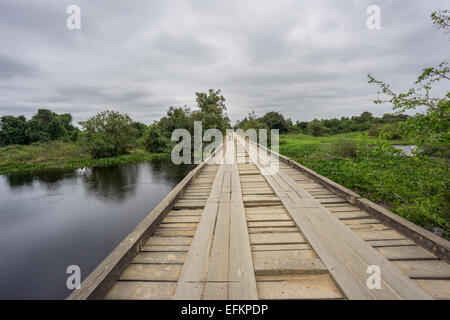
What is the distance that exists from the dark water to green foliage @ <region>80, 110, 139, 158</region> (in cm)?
1078

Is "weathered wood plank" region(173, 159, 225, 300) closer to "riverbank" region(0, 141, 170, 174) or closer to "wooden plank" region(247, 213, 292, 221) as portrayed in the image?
"wooden plank" region(247, 213, 292, 221)

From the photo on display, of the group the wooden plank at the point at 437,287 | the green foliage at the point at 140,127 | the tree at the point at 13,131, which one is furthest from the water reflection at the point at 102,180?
the green foliage at the point at 140,127

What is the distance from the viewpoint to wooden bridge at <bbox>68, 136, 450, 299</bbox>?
1.43 m

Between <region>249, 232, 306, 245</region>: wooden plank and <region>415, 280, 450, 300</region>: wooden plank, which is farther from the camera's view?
<region>249, 232, 306, 245</region>: wooden plank

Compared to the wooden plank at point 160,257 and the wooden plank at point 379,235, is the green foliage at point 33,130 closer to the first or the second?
the wooden plank at point 160,257

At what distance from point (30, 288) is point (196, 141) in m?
21.8

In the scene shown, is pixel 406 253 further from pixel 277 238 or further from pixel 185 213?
pixel 185 213

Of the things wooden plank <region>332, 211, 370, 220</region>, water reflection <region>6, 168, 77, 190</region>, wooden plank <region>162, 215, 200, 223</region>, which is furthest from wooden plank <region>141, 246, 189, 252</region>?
water reflection <region>6, 168, 77, 190</region>

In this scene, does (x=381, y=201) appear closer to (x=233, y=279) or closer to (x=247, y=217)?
(x=247, y=217)

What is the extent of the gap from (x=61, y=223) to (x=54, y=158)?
2339 centimetres

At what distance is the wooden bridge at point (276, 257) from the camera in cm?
143

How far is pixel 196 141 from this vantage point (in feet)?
86.5

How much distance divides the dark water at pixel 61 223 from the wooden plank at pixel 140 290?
5.86 meters
